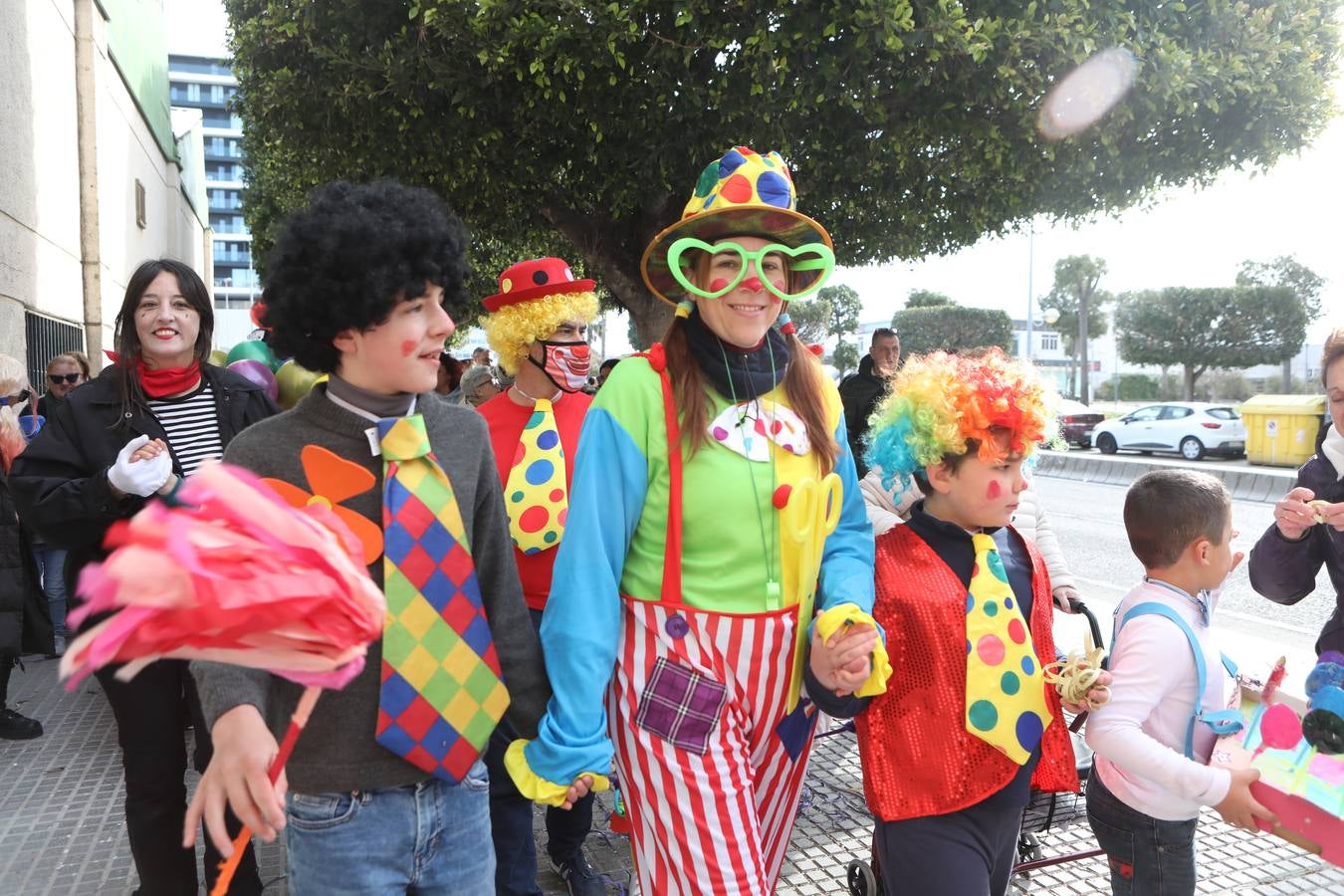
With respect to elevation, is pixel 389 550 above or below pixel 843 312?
below

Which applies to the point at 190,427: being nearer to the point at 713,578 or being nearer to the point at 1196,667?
the point at 713,578

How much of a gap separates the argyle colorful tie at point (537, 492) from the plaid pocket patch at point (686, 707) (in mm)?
1068

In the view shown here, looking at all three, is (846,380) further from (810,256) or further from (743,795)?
(743,795)

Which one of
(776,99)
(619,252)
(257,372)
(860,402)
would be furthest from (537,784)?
(619,252)

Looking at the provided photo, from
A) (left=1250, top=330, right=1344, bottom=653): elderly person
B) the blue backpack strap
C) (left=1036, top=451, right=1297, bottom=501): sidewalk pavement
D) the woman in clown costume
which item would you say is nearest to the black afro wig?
the woman in clown costume

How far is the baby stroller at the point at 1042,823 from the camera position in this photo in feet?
8.64

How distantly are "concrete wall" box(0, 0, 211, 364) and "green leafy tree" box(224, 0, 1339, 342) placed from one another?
78.4 inches

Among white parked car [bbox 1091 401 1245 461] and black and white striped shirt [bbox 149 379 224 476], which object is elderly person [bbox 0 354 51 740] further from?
white parked car [bbox 1091 401 1245 461]

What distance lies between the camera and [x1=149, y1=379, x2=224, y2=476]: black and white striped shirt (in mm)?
2816

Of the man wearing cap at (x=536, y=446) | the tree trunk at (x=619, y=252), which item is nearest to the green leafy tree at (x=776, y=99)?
the tree trunk at (x=619, y=252)

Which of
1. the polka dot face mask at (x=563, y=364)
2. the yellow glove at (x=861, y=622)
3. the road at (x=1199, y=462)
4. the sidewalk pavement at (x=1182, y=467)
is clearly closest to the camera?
the yellow glove at (x=861, y=622)

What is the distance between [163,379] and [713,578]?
1852 millimetres

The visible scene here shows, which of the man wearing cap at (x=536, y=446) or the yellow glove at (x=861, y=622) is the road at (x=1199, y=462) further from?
the yellow glove at (x=861, y=622)

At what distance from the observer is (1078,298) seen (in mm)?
57000
